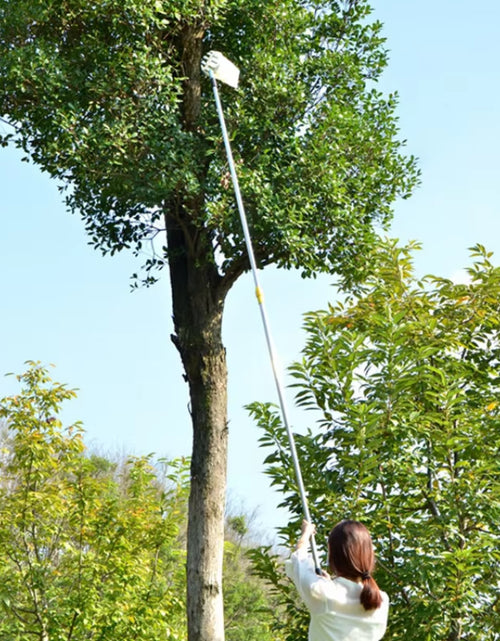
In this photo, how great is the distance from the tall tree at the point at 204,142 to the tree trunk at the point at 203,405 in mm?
14

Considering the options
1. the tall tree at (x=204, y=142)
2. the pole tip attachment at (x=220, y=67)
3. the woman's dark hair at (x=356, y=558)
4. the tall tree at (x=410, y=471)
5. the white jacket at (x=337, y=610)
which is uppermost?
the tall tree at (x=204, y=142)

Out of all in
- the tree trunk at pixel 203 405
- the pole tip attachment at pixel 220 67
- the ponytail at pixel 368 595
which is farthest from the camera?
the tree trunk at pixel 203 405

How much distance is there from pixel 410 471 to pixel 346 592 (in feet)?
8.97

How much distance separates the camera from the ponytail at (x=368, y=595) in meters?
2.80

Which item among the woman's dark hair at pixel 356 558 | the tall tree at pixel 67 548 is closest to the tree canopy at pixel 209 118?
the tall tree at pixel 67 548

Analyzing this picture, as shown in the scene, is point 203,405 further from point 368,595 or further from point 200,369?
point 368,595

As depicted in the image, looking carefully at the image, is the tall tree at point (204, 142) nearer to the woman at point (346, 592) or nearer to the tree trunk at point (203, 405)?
the tree trunk at point (203, 405)

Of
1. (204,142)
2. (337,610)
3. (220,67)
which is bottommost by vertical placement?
(337,610)

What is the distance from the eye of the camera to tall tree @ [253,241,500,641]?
518cm

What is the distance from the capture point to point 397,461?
534cm

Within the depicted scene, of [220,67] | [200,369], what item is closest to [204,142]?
[200,369]

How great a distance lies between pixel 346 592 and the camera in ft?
9.26

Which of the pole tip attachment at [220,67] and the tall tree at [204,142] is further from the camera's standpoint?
the tall tree at [204,142]

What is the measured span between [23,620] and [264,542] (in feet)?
77.6
